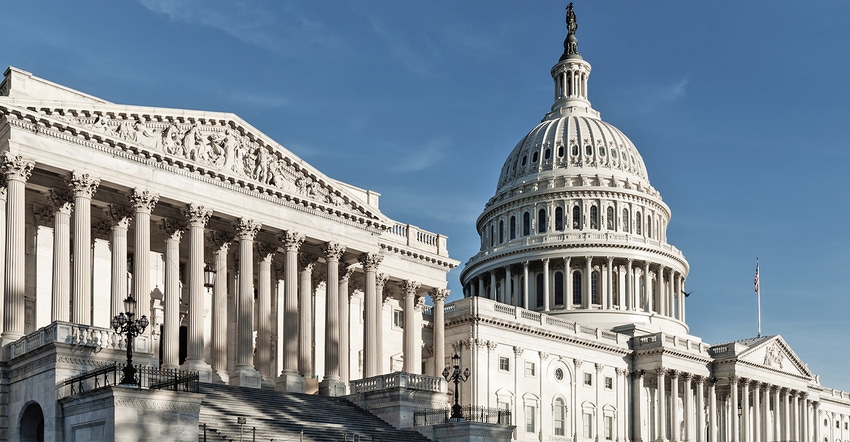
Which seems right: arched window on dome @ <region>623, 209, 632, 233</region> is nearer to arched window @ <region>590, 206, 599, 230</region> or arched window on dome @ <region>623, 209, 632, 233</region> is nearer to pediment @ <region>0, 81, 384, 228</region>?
arched window @ <region>590, 206, 599, 230</region>

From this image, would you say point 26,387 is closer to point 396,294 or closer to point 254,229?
point 254,229

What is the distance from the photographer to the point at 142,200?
5412 cm

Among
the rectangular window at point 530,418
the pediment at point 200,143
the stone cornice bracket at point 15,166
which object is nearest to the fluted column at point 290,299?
the pediment at point 200,143

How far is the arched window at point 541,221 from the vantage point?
404 ft

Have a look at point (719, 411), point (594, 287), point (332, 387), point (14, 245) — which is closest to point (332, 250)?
point (332, 387)

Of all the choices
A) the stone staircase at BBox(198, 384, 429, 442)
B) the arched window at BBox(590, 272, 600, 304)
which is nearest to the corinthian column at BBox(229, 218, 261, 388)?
the stone staircase at BBox(198, 384, 429, 442)

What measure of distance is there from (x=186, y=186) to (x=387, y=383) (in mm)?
14741

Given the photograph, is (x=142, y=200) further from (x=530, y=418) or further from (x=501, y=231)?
(x=501, y=231)

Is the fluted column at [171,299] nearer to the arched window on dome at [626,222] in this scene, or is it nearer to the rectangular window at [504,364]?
the rectangular window at [504,364]

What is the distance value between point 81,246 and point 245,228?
10627 millimetres

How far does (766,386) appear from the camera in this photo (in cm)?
11325

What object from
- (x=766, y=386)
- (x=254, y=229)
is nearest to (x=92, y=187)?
(x=254, y=229)

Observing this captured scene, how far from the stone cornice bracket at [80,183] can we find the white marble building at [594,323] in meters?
40.0

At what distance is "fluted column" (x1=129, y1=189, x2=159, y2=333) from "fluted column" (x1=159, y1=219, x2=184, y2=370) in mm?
1610
